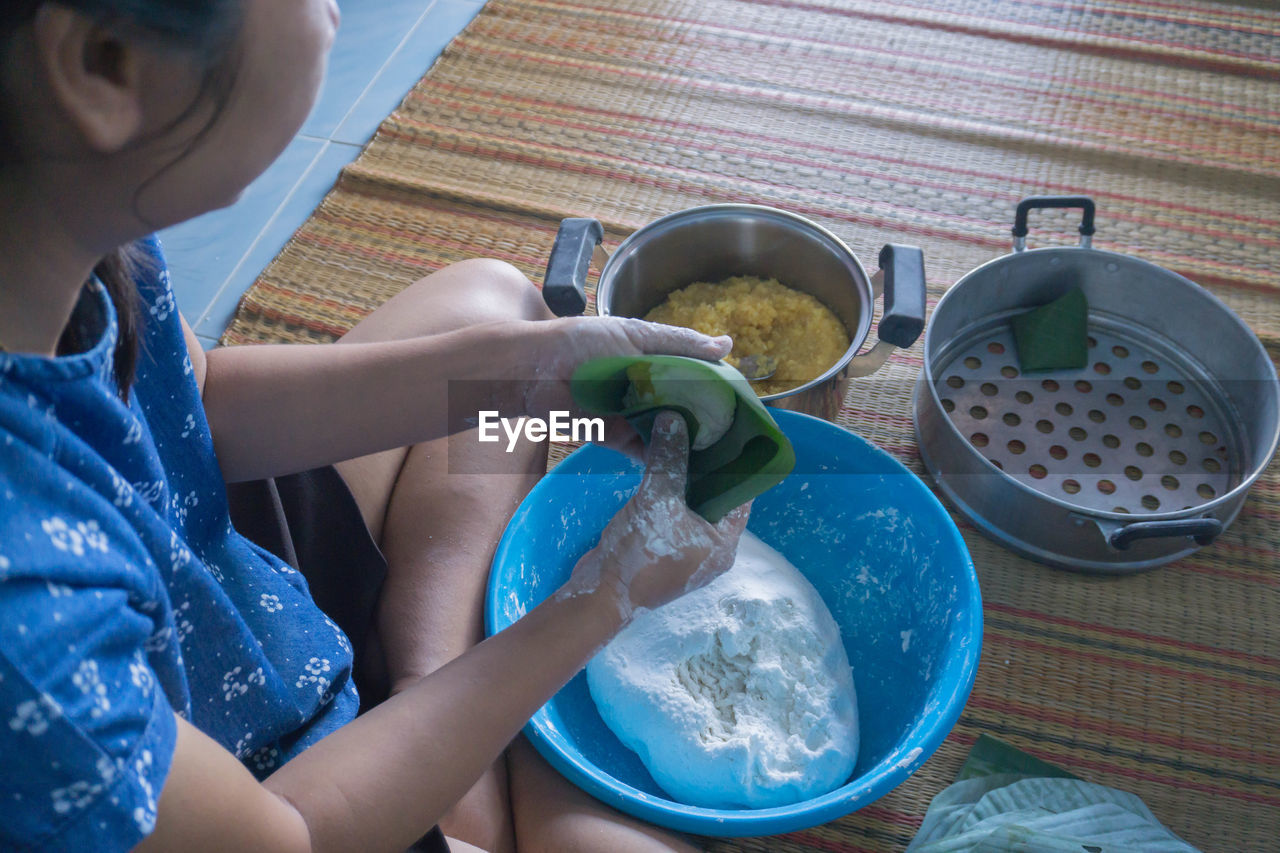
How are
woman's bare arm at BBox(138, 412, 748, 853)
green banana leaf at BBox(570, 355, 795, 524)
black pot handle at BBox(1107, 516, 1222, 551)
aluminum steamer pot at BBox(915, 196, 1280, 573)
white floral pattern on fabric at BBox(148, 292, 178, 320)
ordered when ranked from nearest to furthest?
1. woman's bare arm at BBox(138, 412, 748, 853)
2. white floral pattern on fabric at BBox(148, 292, 178, 320)
3. green banana leaf at BBox(570, 355, 795, 524)
4. black pot handle at BBox(1107, 516, 1222, 551)
5. aluminum steamer pot at BBox(915, 196, 1280, 573)

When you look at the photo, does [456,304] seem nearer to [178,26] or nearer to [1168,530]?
[178,26]

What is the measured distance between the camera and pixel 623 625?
664 millimetres

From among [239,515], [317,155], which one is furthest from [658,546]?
[317,155]

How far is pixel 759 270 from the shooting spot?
108 cm

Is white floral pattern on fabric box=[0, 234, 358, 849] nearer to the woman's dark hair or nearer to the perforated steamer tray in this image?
the woman's dark hair

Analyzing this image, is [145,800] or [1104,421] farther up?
[145,800]

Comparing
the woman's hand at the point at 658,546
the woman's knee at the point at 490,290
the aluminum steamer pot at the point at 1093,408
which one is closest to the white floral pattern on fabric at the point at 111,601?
the woman's hand at the point at 658,546

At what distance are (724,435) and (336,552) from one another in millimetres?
352

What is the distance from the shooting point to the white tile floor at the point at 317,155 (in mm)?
1332

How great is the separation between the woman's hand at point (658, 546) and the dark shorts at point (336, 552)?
8.4 inches

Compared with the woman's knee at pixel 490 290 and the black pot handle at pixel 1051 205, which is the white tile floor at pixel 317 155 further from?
the black pot handle at pixel 1051 205

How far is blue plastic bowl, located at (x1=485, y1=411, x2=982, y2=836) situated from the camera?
699 millimetres

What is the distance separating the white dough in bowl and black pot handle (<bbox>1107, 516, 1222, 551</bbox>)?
28cm

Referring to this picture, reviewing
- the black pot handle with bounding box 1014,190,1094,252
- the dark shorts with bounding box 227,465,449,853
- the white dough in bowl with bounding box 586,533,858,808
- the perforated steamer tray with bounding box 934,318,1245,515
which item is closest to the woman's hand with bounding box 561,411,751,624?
the white dough in bowl with bounding box 586,533,858,808
